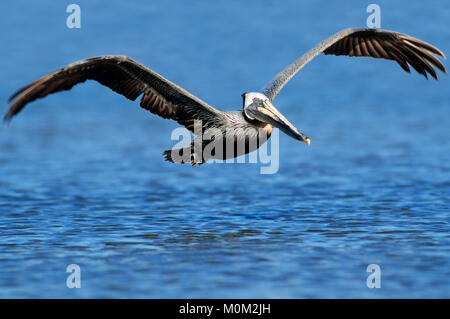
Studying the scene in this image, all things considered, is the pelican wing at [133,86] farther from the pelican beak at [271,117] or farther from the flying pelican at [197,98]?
the pelican beak at [271,117]

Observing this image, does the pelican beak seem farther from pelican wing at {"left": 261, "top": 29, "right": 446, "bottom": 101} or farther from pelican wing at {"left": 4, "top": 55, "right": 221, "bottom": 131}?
pelican wing at {"left": 261, "top": 29, "right": 446, "bottom": 101}

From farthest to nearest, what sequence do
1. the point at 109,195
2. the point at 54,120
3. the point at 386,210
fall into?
the point at 54,120
the point at 109,195
the point at 386,210

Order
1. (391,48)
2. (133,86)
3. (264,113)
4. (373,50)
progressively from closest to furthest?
(133,86), (264,113), (391,48), (373,50)

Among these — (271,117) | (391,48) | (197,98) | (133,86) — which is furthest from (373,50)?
(133,86)

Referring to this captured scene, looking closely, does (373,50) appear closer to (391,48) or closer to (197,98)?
(391,48)

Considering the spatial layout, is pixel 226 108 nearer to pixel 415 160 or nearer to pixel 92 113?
pixel 92 113

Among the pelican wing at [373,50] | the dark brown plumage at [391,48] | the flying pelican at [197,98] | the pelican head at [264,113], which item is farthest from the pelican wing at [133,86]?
the dark brown plumage at [391,48]

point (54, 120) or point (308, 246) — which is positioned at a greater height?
point (54, 120)

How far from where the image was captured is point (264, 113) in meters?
10.2

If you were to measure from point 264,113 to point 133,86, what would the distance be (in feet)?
5.63

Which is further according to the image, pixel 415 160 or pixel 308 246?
pixel 415 160
